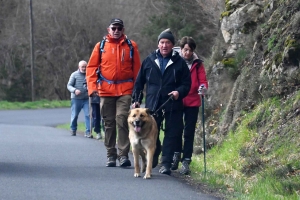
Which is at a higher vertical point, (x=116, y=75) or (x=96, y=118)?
(x=116, y=75)

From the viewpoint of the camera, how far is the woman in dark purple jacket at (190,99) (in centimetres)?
1105

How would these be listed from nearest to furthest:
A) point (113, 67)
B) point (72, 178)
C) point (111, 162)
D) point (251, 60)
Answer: point (72, 178) < point (113, 67) < point (111, 162) < point (251, 60)

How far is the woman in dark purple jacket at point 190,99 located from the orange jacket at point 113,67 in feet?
2.80

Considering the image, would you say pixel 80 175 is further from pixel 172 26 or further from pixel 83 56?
pixel 83 56

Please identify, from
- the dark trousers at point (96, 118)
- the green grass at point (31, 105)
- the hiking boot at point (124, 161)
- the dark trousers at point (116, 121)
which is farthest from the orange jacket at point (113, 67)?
the green grass at point (31, 105)

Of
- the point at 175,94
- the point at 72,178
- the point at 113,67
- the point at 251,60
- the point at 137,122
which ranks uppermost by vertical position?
the point at 113,67

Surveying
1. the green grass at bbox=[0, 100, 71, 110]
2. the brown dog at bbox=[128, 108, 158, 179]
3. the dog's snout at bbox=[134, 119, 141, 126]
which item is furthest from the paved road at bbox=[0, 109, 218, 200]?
the green grass at bbox=[0, 100, 71, 110]

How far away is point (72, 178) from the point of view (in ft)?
32.4

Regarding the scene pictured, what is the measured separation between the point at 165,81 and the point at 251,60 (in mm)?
4431

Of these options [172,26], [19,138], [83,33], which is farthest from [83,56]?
[19,138]

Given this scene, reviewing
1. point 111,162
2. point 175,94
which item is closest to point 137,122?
point 175,94

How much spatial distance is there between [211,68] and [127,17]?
3410cm

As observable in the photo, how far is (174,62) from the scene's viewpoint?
10.6 metres

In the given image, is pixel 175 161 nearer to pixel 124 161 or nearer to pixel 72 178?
pixel 124 161
